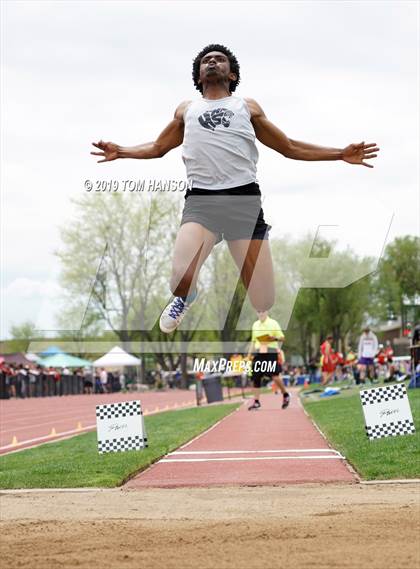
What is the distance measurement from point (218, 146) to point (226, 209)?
37 cm

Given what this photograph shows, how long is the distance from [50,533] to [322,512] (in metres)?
2.12

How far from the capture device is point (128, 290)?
34781mm

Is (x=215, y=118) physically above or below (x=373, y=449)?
above

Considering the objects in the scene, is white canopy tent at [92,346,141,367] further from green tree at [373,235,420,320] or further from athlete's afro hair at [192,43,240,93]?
athlete's afro hair at [192,43,240,93]

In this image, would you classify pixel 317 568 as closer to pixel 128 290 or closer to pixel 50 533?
pixel 50 533

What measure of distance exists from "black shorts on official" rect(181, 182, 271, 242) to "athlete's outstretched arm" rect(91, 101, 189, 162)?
0.44 metres

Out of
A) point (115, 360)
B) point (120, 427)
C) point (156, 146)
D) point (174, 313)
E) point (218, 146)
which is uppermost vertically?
point (115, 360)

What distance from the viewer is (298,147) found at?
19.4ft

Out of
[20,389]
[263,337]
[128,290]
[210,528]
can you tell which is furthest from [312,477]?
[20,389]

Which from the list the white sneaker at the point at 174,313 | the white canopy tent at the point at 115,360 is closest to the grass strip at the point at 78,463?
the white sneaker at the point at 174,313

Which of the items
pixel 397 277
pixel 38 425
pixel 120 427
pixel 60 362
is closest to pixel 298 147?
pixel 120 427

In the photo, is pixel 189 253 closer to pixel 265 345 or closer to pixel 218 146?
pixel 218 146

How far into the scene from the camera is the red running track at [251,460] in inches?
382

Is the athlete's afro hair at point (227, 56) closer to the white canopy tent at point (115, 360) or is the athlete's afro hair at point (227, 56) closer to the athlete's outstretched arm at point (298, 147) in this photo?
the athlete's outstretched arm at point (298, 147)
